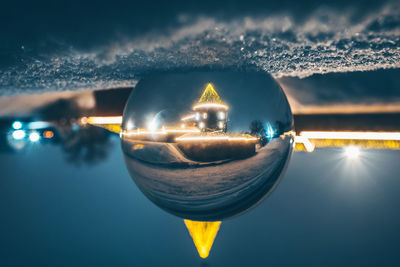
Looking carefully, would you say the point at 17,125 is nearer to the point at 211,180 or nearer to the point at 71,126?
the point at 71,126

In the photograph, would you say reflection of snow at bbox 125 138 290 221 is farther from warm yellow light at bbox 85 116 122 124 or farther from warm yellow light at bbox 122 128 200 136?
warm yellow light at bbox 85 116 122 124

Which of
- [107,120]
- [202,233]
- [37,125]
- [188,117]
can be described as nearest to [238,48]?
[188,117]

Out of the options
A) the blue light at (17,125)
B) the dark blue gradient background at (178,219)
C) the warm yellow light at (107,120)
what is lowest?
the dark blue gradient background at (178,219)

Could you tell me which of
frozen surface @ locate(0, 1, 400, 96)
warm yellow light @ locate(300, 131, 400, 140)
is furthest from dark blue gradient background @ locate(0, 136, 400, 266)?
frozen surface @ locate(0, 1, 400, 96)

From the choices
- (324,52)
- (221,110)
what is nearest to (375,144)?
(324,52)

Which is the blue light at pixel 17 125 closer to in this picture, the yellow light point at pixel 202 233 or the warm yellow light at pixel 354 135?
the yellow light point at pixel 202 233

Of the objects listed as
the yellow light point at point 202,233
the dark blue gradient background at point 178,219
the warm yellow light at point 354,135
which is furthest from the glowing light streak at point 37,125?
the warm yellow light at point 354,135
